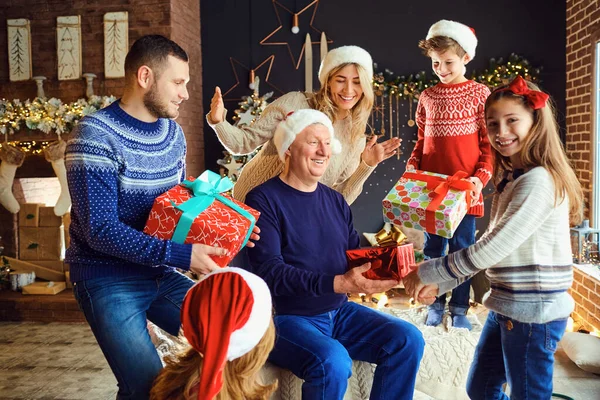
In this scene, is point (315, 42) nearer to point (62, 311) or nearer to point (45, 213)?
point (45, 213)

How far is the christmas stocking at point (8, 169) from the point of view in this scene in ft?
17.4

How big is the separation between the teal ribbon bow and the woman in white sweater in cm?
75

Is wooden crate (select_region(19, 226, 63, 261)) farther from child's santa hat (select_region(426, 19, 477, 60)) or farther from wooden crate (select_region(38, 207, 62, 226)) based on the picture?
child's santa hat (select_region(426, 19, 477, 60))

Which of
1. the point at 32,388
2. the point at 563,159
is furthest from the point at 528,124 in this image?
the point at 32,388

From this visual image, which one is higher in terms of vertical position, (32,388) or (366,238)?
(366,238)

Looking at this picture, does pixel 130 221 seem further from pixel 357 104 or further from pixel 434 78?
pixel 434 78

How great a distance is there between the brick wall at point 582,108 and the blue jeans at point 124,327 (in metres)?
3.56

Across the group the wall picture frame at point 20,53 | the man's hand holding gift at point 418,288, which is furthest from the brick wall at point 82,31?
the man's hand holding gift at point 418,288

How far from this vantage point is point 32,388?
3.68 metres

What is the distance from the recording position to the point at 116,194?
2002 mm

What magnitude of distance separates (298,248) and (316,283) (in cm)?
24

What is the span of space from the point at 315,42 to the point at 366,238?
2150 mm

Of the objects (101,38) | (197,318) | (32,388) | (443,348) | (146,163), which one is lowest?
(32,388)

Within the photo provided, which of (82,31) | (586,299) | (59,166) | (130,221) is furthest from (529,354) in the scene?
(82,31)
